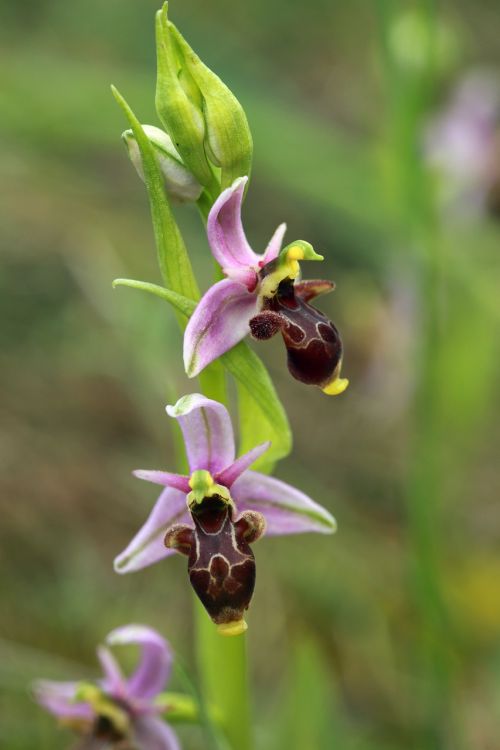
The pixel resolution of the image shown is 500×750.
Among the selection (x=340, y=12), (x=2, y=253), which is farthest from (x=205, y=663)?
(x=340, y=12)

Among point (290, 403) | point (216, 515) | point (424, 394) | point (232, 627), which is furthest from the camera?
point (290, 403)

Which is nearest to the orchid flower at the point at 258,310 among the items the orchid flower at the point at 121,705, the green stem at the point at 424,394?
the orchid flower at the point at 121,705

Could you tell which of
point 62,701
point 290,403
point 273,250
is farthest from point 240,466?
point 290,403

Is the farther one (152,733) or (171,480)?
(152,733)

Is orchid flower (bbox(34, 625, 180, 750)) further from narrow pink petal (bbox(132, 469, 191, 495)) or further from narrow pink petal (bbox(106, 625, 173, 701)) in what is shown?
narrow pink petal (bbox(132, 469, 191, 495))

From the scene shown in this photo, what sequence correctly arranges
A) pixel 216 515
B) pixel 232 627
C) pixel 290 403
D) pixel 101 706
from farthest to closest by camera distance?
pixel 290 403 → pixel 101 706 → pixel 216 515 → pixel 232 627

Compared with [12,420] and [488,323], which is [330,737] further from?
[488,323]

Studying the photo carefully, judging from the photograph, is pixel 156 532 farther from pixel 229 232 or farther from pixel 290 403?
pixel 290 403
